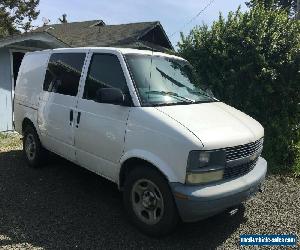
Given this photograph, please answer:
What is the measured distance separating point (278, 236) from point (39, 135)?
13.6ft

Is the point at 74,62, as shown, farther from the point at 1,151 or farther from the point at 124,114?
the point at 1,151

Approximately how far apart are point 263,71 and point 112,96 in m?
4.69

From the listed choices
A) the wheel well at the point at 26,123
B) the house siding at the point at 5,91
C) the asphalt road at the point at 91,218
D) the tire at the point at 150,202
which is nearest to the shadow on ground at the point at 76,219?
the asphalt road at the point at 91,218

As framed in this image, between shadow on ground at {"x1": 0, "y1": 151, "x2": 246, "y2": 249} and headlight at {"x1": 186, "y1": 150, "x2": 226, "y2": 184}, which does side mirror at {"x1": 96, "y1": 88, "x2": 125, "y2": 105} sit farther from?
shadow on ground at {"x1": 0, "y1": 151, "x2": 246, "y2": 249}

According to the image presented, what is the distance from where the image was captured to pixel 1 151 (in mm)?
8148

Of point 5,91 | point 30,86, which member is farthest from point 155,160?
point 5,91

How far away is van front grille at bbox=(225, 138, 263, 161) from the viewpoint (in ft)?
13.3

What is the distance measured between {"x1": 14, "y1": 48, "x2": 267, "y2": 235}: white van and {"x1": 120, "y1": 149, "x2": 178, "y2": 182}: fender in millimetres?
11

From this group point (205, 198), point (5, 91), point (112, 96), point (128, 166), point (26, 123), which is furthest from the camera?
point (5, 91)

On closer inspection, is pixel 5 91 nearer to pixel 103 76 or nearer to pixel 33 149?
pixel 33 149

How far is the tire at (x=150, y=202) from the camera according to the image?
13.2ft

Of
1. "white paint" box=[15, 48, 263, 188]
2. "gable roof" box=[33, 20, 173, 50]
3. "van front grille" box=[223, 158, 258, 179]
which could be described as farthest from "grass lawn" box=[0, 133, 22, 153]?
"gable roof" box=[33, 20, 173, 50]

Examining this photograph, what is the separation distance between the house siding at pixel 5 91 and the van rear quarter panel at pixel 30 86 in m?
3.97

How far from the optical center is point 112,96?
4312 millimetres
